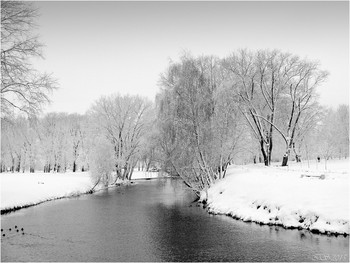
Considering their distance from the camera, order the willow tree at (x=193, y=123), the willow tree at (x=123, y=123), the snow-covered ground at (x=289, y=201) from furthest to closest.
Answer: the willow tree at (x=123, y=123), the willow tree at (x=193, y=123), the snow-covered ground at (x=289, y=201)

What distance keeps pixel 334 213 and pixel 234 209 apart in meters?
8.25

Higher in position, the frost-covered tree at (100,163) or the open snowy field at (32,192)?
the frost-covered tree at (100,163)

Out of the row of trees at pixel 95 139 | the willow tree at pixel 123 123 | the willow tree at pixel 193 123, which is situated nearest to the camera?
the willow tree at pixel 193 123

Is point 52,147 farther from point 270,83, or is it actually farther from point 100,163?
point 270,83

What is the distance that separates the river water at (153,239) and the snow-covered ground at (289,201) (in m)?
1.00

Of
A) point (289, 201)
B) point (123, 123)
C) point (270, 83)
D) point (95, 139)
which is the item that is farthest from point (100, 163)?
point (289, 201)

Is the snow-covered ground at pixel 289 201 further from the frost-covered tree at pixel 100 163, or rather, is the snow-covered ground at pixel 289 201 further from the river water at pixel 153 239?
the frost-covered tree at pixel 100 163

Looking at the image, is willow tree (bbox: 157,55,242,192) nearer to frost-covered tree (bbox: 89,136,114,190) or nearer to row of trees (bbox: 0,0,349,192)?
row of trees (bbox: 0,0,349,192)

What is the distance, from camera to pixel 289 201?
21703mm

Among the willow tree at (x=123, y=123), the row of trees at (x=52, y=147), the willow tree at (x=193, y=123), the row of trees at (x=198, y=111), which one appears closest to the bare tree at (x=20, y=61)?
the row of trees at (x=198, y=111)

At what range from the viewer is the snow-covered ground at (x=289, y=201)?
18750mm

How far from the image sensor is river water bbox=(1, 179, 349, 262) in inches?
585

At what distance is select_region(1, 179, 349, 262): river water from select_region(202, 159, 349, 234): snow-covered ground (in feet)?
3.28

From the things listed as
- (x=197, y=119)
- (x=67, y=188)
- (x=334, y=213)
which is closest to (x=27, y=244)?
(x=334, y=213)
